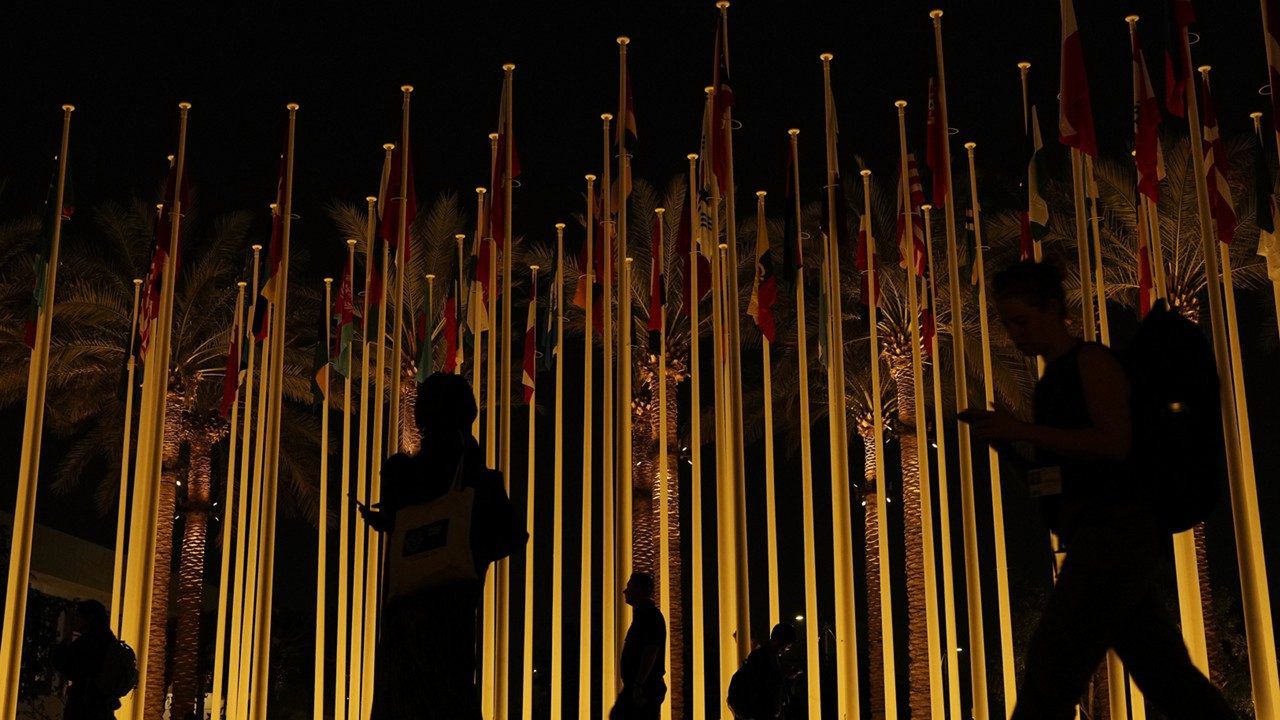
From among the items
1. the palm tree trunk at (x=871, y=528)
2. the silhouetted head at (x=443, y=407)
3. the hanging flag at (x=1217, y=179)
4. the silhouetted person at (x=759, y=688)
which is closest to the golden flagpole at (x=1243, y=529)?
the hanging flag at (x=1217, y=179)

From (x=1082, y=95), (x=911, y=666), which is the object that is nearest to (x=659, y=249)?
(x=1082, y=95)

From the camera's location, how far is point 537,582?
64.3 meters

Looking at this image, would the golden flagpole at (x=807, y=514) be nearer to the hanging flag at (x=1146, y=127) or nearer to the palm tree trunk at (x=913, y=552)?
the hanging flag at (x=1146, y=127)

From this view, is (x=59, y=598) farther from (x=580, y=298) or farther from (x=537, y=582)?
(x=537, y=582)

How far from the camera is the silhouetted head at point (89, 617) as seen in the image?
1020cm

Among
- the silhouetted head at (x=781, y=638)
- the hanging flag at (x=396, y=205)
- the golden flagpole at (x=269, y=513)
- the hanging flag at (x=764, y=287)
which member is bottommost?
the silhouetted head at (x=781, y=638)

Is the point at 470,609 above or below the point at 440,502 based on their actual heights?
below

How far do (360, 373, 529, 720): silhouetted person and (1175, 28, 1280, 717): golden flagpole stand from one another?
11.9 m

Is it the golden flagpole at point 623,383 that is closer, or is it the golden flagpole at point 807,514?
the golden flagpole at point 623,383

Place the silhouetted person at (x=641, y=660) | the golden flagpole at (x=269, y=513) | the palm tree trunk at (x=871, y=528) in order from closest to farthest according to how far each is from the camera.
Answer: the silhouetted person at (x=641, y=660), the golden flagpole at (x=269, y=513), the palm tree trunk at (x=871, y=528)

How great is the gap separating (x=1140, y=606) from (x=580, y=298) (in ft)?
68.1

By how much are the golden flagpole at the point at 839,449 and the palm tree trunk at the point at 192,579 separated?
47.7ft

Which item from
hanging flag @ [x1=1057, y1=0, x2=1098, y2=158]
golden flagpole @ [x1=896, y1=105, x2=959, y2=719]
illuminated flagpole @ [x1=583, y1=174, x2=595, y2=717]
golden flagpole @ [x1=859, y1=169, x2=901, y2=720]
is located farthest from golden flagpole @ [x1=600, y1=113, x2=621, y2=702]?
hanging flag @ [x1=1057, y1=0, x2=1098, y2=158]

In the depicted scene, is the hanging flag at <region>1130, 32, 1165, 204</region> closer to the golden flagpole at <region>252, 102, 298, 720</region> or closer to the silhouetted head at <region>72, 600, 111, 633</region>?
the golden flagpole at <region>252, 102, 298, 720</region>
